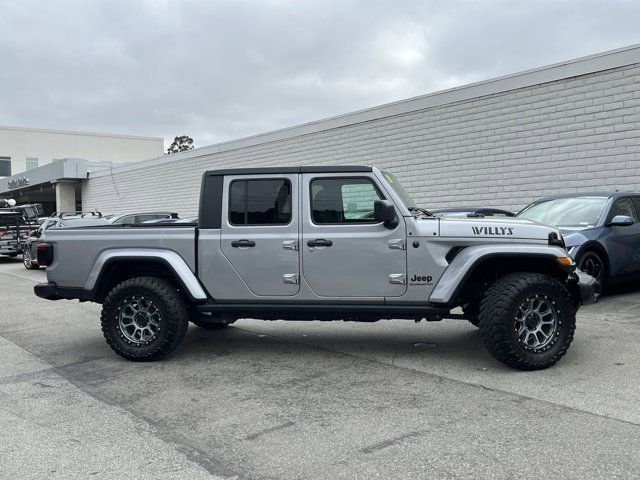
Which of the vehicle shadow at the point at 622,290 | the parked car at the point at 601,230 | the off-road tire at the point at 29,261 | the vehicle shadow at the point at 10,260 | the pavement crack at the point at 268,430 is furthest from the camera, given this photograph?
the vehicle shadow at the point at 10,260

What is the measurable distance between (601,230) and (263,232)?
18.1ft

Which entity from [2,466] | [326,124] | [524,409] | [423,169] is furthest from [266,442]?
[326,124]

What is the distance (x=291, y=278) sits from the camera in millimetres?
5660

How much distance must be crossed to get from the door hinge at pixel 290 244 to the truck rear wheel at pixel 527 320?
1870mm

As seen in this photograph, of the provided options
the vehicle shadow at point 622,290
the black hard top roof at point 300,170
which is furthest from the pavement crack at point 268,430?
the vehicle shadow at point 622,290

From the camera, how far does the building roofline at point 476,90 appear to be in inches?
450

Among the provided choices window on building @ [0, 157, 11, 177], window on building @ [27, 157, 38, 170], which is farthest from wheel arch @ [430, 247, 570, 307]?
window on building @ [27, 157, 38, 170]

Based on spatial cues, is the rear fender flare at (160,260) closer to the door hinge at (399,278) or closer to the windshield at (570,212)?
the door hinge at (399,278)

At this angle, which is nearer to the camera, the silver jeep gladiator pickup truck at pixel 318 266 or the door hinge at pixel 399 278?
the silver jeep gladiator pickup truck at pixel 318 266

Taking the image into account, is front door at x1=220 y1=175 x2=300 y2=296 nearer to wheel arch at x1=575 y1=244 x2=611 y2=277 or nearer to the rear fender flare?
the rear fender flare

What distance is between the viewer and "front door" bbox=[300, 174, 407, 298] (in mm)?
5473

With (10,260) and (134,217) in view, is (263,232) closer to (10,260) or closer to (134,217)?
(134,217)

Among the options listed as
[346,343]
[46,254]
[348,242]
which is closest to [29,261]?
[46,254]

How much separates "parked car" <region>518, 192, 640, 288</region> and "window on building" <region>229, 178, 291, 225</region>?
4.54 meters
